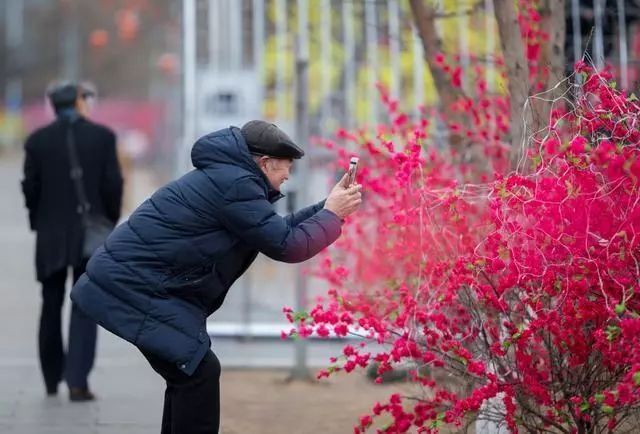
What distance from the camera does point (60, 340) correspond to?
320 inches

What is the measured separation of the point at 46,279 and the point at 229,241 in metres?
3.30

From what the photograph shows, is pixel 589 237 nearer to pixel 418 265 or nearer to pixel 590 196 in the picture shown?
pixel 590 196

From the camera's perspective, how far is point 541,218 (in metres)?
4.90

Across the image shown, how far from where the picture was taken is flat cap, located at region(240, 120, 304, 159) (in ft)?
16.6

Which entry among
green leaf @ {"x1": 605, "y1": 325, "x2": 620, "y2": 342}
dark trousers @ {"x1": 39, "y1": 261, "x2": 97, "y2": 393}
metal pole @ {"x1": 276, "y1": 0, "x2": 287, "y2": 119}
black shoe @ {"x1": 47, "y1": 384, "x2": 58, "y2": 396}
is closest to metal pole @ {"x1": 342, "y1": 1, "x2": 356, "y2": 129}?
metal pole @ {"x1": 276, "y1": 0, "x2": 287, "y2": 119}

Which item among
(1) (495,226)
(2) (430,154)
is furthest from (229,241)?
(2) (430,154)

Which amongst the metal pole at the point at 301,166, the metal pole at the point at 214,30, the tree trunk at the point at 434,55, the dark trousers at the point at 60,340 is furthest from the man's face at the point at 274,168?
the metal pole at the point at 214,30

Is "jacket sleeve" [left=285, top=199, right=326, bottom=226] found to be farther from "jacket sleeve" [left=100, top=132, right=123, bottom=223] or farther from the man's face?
"jacket sleeve" [left=100, top=132, right=123, bottom=223]

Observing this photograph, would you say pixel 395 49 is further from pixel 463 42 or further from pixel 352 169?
Answer: pixel 352 169

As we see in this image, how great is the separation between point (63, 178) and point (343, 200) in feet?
10.9

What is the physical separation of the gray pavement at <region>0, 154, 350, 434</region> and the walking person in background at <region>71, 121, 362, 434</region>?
2.14m

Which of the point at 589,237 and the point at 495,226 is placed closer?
the point at 589,237

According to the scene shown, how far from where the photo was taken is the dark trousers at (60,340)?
792 cm

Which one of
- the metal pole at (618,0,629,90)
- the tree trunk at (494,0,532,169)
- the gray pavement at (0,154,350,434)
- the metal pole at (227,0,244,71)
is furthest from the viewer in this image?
the metal pole at (227,0,244,71)
